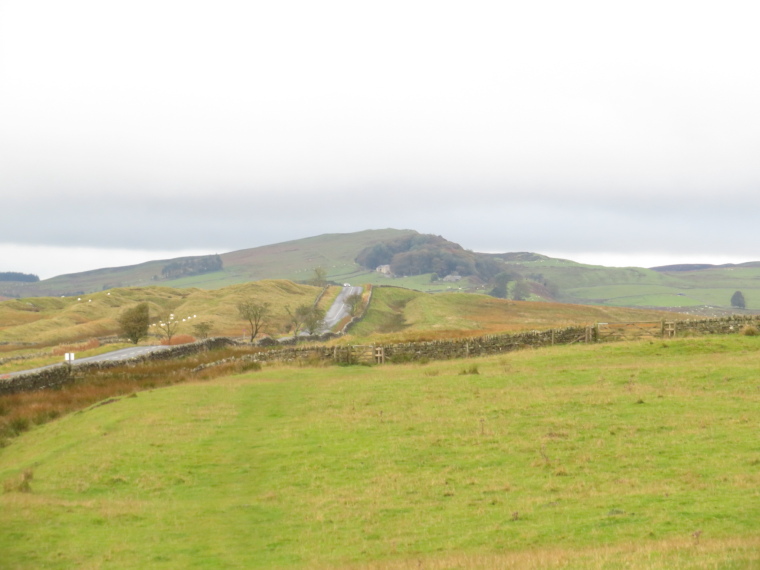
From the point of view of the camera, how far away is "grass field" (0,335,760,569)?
14477mm

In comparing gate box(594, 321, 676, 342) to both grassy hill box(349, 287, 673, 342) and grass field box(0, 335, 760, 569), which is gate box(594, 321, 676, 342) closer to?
grass field box(0, 335, 760, 569)

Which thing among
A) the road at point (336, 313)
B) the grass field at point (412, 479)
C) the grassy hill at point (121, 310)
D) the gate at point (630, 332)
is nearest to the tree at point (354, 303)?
the road at point (336, 313)

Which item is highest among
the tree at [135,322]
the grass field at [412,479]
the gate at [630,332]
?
the tree at [135,322]

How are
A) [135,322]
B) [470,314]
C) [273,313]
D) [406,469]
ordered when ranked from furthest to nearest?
[273,313], [470,314], [135,322], [406,469]

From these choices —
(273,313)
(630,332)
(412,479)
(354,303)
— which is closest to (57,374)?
(412,479)

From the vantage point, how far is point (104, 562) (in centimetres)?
1495

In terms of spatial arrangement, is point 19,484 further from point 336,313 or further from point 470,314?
point 336,313

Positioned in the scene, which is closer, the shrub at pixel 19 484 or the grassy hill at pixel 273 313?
the shrub at pixel 19 484

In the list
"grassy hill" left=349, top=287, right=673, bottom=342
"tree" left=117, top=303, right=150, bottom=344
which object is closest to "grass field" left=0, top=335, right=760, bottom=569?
"tree" left=117, top=303, right=150, bottom=344

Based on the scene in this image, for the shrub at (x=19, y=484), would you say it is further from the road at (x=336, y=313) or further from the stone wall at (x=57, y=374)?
the road at (x=336, y=313)

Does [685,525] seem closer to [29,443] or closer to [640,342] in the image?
[29,443]

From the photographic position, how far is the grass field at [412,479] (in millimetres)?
14477

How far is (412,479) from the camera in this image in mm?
19906

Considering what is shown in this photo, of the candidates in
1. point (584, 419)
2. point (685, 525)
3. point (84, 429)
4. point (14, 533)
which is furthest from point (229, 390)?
point (685, 525)
